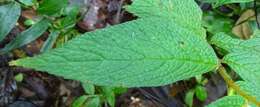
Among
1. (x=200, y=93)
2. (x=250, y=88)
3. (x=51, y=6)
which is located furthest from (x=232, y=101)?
(x=200, y=93)

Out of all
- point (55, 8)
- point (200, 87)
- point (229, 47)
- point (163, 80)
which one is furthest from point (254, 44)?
point (200, 87)

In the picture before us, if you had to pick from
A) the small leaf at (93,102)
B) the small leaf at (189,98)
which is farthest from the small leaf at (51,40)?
the small leaf at (189,98)

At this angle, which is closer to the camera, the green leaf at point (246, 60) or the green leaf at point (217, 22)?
the green leaf at point (246, 60)

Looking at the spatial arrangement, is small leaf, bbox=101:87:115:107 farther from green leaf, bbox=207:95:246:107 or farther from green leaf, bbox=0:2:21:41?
green leaf, bbox=207:95:246:107

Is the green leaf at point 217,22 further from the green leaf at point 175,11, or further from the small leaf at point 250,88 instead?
the small leaf at point 250,88

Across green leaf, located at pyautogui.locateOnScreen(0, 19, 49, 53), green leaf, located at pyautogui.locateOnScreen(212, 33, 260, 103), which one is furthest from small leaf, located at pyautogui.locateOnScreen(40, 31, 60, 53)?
green leaf, located at pyautogui.locateOnScreen(212, 33, 260, 103)
